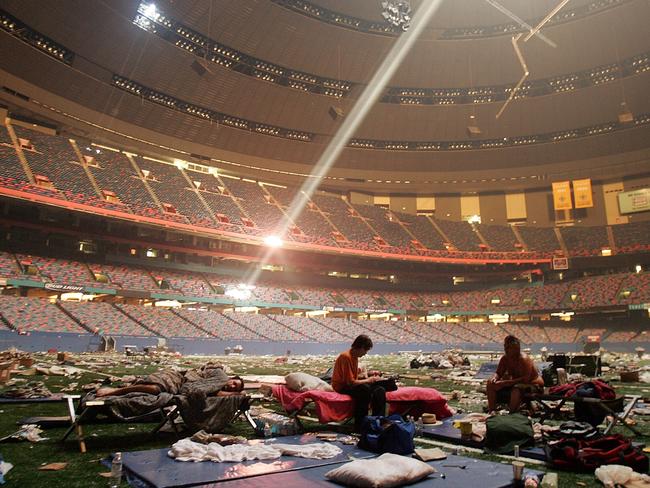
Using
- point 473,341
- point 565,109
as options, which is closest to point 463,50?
point 565,109

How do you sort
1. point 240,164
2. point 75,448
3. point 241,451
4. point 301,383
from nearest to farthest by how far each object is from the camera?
point 241,451 < point 75,448 < point 301,383 < point 240,164

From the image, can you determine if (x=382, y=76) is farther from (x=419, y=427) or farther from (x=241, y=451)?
(x=241, y=451)

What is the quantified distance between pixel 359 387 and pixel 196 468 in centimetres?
279

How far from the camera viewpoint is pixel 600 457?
4.42m

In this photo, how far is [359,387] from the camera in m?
6.41

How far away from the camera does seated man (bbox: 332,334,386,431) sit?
21.0 ft

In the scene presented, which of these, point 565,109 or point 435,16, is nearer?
point 435,16

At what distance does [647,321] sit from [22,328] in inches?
2004

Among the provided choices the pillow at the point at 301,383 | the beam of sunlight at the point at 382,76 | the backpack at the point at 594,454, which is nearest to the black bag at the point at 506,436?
the backpack at the point at 594,454

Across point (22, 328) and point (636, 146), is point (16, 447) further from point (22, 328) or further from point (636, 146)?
point (636, 146)

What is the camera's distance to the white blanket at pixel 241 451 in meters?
4.49

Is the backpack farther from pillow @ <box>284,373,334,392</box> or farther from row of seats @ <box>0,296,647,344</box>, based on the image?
row of seats @ <box>0,296,647,344</box>

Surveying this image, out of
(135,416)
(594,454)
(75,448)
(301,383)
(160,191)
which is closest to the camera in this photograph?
(594,454)

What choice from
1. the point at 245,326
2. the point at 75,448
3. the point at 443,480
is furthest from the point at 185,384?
the point at 245,326
